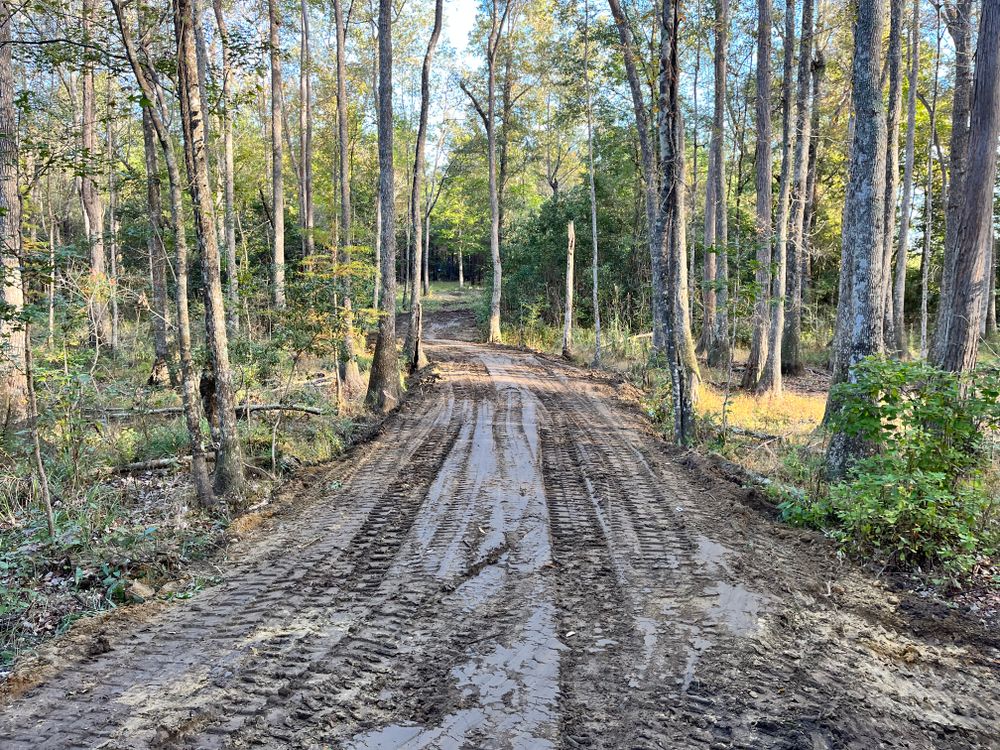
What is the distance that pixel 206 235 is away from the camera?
622cm

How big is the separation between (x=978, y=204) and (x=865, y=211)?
1.85 meters

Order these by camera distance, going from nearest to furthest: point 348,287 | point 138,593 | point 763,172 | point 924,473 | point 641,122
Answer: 1. point 138,593
2. point 924,473
3. point 348,287
4. point 763,172
5. point 641,122

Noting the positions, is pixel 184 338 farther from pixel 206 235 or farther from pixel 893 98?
pixel 893 98

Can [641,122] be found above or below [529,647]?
above

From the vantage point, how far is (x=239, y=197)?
23.4m

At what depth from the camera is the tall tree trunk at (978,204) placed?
7031mm

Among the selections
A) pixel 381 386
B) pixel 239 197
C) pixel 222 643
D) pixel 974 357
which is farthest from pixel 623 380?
pixel 239 197

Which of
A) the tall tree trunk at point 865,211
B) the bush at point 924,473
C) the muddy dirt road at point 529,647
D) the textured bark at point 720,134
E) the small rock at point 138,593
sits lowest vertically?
the small rock at point 138,593

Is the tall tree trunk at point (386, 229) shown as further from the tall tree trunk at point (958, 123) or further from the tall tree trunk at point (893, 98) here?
the tall tree trunk at point (958, 123)

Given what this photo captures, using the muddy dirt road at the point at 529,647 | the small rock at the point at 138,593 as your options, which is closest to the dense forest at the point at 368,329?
the small rock at the point at 138,593

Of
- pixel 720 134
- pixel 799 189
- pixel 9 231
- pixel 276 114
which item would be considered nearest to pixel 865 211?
pixel 720 134

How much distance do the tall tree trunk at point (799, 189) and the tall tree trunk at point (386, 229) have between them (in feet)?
23.6

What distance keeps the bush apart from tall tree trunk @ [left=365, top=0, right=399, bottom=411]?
7937 mm

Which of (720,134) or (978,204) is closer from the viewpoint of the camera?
(978,204)
